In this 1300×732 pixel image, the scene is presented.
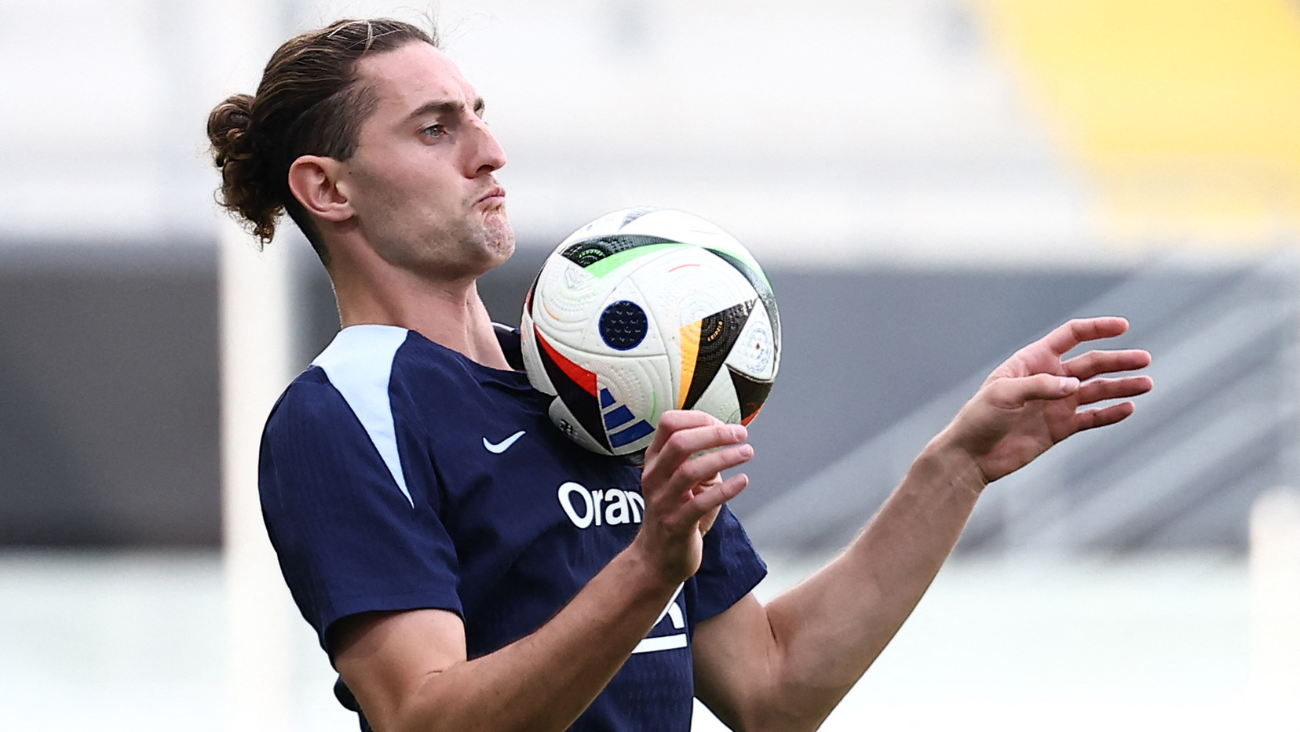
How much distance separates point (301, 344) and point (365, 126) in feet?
27.3

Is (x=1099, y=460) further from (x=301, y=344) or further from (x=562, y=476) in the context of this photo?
(x=562, y=476)

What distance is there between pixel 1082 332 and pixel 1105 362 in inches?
2.1

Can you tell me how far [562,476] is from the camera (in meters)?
1.72

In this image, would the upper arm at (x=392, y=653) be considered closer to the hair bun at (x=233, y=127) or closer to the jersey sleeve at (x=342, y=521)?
the jersey sleeve at (x=342, y=521)

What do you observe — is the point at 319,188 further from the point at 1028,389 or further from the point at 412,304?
the point at 1028,389

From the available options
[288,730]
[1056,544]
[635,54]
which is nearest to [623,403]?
[288,730]

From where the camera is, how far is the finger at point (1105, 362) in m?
1.74

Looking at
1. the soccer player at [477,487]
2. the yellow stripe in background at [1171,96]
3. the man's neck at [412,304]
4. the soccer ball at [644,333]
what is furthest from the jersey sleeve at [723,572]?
the yellow stripe in background at [1171,96]

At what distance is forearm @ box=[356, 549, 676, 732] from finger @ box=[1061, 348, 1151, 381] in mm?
625

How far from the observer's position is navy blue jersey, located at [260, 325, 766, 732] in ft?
5.14

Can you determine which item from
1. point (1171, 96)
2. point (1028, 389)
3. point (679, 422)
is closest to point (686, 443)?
point (679, 422)

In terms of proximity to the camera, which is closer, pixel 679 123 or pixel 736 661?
pixel 736 661

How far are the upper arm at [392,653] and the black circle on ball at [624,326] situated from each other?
1.10 ft

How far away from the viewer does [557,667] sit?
1.42 m
